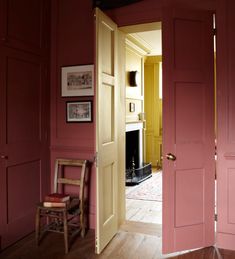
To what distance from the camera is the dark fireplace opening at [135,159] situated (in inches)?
241

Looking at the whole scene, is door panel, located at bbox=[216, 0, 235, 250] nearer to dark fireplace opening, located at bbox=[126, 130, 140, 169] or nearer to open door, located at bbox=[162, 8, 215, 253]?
open door, located at bbox=[162, 8, 215, 253]

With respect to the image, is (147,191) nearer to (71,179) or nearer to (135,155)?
(135,155)

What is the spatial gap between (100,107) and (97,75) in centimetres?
30

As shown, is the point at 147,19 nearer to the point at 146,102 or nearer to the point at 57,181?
the point at 57,181

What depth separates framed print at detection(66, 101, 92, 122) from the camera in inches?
135

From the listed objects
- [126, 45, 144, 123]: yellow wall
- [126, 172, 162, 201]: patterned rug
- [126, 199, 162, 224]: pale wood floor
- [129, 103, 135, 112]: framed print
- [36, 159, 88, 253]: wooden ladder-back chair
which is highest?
[126, 45, 144, 123]: yellow wall

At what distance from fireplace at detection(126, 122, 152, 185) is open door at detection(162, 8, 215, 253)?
10.1 feet

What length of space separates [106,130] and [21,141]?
0.95 metres

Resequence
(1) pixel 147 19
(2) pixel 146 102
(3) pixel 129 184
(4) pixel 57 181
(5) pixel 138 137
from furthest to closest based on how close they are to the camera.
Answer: (2) pixel 146 102
(5) pixel 138 137
(3) pixel 129 184
(4) pixel 57 181
(1) pixel 147 19

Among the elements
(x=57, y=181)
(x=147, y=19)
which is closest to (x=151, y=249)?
(x=57, y=181)

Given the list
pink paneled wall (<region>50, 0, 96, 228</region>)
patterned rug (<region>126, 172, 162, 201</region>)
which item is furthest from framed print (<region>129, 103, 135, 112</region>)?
pink paneled wall (<region>50, 0, 96, 228</region>)

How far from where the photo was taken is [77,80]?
136 inches

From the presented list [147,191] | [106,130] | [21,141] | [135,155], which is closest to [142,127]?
[135,155]

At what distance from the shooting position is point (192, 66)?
2.84 m
